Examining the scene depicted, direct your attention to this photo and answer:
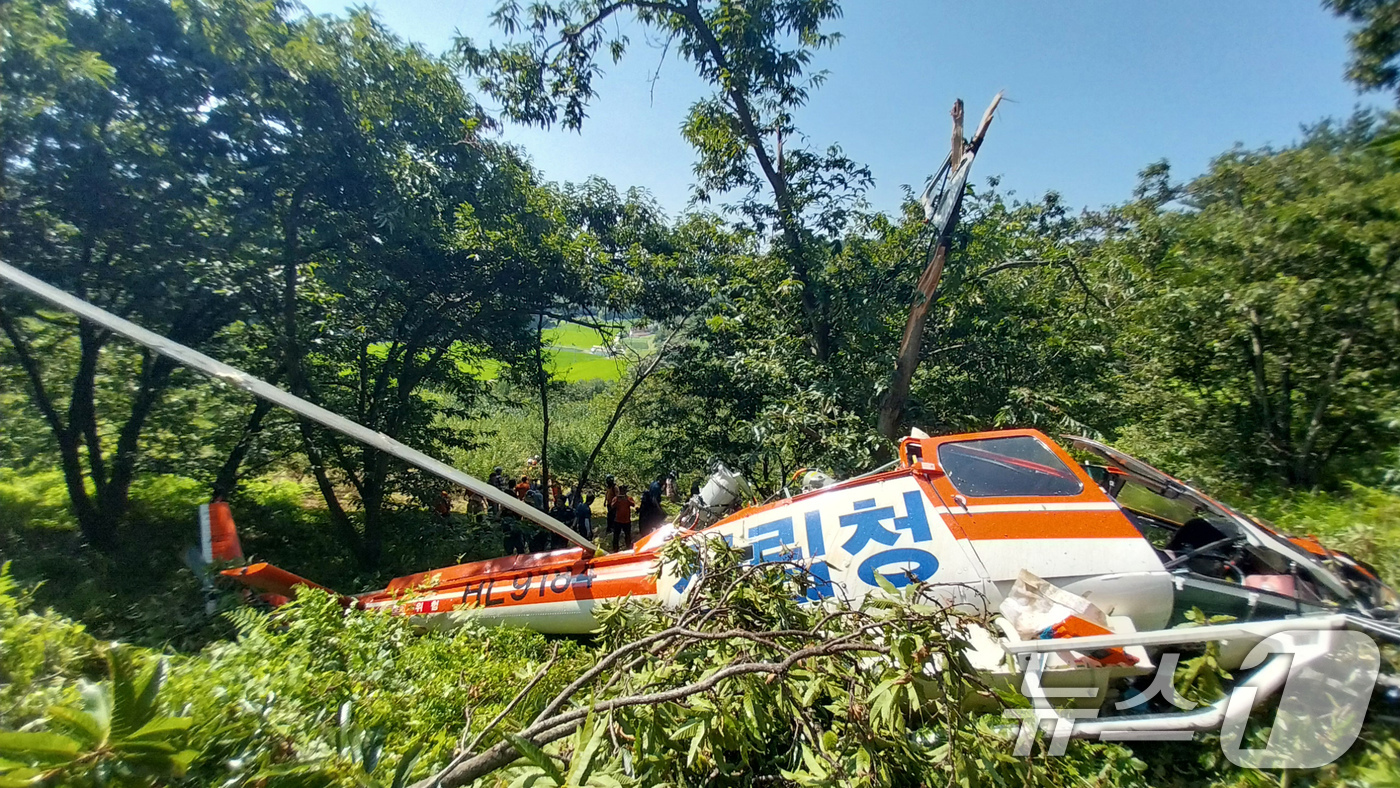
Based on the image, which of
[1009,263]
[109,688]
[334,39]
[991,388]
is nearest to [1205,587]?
[991,388]

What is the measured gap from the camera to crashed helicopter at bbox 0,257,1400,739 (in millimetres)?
2340

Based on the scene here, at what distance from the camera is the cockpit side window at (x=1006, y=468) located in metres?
3.27

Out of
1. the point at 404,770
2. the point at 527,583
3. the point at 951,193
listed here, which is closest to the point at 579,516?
the point at 527,583

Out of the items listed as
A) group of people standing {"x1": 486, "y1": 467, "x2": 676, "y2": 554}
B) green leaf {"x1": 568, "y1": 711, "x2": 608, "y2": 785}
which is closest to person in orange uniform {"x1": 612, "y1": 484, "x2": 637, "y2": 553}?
group of people standing {"x1": 486, "y1": 467, "x2": 676, "y2": 554}

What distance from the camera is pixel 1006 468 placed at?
3.37m

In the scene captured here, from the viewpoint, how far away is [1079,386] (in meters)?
6.20

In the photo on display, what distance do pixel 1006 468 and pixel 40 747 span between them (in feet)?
12.8

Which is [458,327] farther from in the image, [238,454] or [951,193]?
[951,193]

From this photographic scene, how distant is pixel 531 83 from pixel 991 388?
6.23 meters

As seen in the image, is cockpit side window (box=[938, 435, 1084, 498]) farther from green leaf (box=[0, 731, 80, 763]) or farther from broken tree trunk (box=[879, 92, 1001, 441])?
green leaf (box=[0, 731, 80, 763])

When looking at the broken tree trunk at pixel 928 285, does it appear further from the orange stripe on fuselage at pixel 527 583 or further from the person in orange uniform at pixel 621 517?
the person in orange uniform at pixel 621 517

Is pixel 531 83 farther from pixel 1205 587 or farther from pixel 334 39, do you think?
pixel 1205 587

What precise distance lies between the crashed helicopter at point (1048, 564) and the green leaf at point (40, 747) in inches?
88.1
